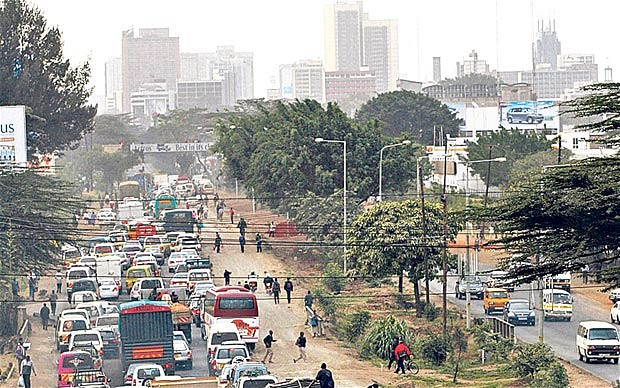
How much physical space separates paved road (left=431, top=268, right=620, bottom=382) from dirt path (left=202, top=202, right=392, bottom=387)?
6440 mm

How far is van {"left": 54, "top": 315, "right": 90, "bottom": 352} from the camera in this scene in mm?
40281

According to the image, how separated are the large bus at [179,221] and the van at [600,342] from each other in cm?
3836

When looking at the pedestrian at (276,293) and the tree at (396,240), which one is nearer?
the tree at (396,240)

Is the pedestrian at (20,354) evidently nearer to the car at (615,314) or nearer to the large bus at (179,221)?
the car at (615,314)

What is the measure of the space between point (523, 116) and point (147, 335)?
334 feet

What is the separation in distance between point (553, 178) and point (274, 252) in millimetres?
53068

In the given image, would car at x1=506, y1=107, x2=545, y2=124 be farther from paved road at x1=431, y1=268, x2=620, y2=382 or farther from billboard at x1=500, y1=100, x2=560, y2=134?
paved road at x1=431, y1=268, x2=620, y2=382

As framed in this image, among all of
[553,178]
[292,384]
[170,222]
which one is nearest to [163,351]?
[292,384]

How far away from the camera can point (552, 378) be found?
3312 centimetres

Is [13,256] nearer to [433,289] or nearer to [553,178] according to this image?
[433,289]

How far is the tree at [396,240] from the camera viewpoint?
50.2 metres

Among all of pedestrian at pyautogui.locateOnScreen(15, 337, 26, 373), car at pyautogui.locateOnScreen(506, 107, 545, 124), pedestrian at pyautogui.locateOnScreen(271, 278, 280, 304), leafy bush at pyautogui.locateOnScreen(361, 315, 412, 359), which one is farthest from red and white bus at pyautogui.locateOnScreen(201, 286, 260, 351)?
car at pyautogui.locateOnScreen(506, 107, 545, 124)

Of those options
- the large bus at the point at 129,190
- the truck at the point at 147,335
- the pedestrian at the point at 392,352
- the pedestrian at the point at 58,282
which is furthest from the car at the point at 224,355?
the large bus at the point at 129,190

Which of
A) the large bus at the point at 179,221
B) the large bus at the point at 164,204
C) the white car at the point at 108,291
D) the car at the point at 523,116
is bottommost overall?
the white car at the point at 108,291
